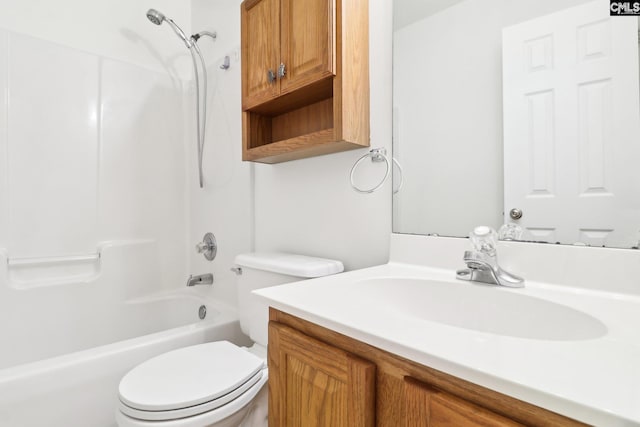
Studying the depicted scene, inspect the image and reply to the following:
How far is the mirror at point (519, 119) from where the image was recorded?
0.67 meters

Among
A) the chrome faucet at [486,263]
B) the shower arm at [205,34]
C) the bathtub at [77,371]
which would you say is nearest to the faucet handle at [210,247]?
the bathtub at [77,371]

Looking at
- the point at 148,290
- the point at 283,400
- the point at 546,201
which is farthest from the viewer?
the point at 148,290

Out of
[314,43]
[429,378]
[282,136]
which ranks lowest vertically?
[429,378]

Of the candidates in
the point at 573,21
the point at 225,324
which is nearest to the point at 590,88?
the point at 573,21

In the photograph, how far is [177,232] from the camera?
2.04 m

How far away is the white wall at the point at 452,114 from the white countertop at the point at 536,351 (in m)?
0.33

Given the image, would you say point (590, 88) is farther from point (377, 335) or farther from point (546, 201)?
point (377, 335)

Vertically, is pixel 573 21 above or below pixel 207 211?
above

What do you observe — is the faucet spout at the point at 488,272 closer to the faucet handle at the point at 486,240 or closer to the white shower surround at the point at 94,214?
the faucet handle at the point at 486,240

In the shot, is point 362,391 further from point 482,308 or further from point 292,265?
point 292,265

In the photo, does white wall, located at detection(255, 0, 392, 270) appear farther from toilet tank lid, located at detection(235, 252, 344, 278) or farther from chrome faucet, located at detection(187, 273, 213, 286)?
chrome faucet, located at detection(187, 273, 213, 286)

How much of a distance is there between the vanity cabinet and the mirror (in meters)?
0.53

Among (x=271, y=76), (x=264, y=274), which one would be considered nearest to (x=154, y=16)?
(x=271, y=76)

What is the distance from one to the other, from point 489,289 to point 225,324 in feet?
3.72
